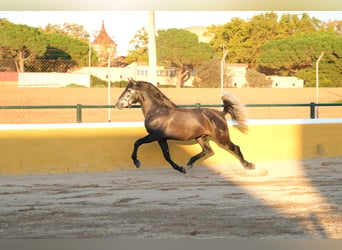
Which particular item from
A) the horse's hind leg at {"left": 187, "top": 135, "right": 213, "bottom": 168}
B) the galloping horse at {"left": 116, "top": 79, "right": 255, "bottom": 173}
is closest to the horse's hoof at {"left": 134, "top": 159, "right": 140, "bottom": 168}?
the galloping horse at {"left": 116, "top": 79, "right": 255, "bottom": 173}

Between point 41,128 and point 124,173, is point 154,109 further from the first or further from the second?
point 41,128

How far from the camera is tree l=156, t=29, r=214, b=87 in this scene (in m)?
25.5

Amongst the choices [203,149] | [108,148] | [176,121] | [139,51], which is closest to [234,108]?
[203,149]

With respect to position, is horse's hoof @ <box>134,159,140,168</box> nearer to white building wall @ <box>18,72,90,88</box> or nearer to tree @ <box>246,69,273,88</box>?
white building wall @ <box>18,72,90,88</box>

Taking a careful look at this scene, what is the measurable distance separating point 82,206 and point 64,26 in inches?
908

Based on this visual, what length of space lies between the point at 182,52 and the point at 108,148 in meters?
15.7

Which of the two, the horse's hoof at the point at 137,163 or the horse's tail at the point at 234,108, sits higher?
the horse's tail at the point at 234,108

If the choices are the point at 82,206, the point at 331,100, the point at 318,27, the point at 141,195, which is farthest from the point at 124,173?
the point at 318,27

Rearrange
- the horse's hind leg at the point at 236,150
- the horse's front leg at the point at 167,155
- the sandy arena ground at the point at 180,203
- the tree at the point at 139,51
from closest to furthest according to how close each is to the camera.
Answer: the sandy arena ground at the point at 180,203 < the horse's front leg at the point at 167,155 < the horse's hind leg at the point at 236,150 < the tree at the point at 139,51

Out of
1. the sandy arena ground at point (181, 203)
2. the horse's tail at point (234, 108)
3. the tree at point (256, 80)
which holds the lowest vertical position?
the sandy arena ground at point (181, 203)

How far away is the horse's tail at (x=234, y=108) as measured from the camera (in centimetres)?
1069

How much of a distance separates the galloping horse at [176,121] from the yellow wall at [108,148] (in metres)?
0.53

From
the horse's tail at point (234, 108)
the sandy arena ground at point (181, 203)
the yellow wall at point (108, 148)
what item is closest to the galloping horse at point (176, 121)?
the horse's tail at point (234, 108)

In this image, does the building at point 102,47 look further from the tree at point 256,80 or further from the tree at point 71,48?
the tree at point 256,80
